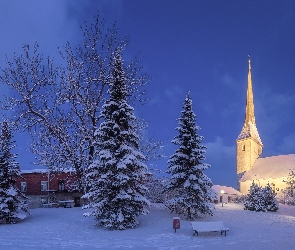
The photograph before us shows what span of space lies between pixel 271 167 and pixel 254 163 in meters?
6.68

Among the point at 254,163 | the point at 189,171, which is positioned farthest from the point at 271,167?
A: the point at 189,171

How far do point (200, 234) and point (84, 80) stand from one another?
620 inches

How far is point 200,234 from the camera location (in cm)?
1762

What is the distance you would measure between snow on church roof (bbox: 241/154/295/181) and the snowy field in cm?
3774

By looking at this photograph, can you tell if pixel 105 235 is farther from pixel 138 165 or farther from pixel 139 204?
pixel 138 165

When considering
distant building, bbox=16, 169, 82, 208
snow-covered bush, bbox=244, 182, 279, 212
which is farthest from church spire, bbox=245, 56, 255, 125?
snow-covered bush, bbox=244, 182, 279, 212

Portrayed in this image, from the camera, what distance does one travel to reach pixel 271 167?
6278 centimetres

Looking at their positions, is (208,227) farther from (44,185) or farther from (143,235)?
(44,185)

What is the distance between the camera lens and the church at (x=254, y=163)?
192 ft

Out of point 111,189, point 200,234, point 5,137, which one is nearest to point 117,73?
point 111,189

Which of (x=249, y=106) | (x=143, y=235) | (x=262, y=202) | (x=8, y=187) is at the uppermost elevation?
(x=249, y=106)

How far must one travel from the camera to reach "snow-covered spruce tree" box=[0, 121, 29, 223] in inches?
823

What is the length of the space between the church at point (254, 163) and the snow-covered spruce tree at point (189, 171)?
120ft

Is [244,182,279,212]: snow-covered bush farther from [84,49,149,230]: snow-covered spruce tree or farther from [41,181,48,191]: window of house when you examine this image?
[41,181,48,191]: window of house
